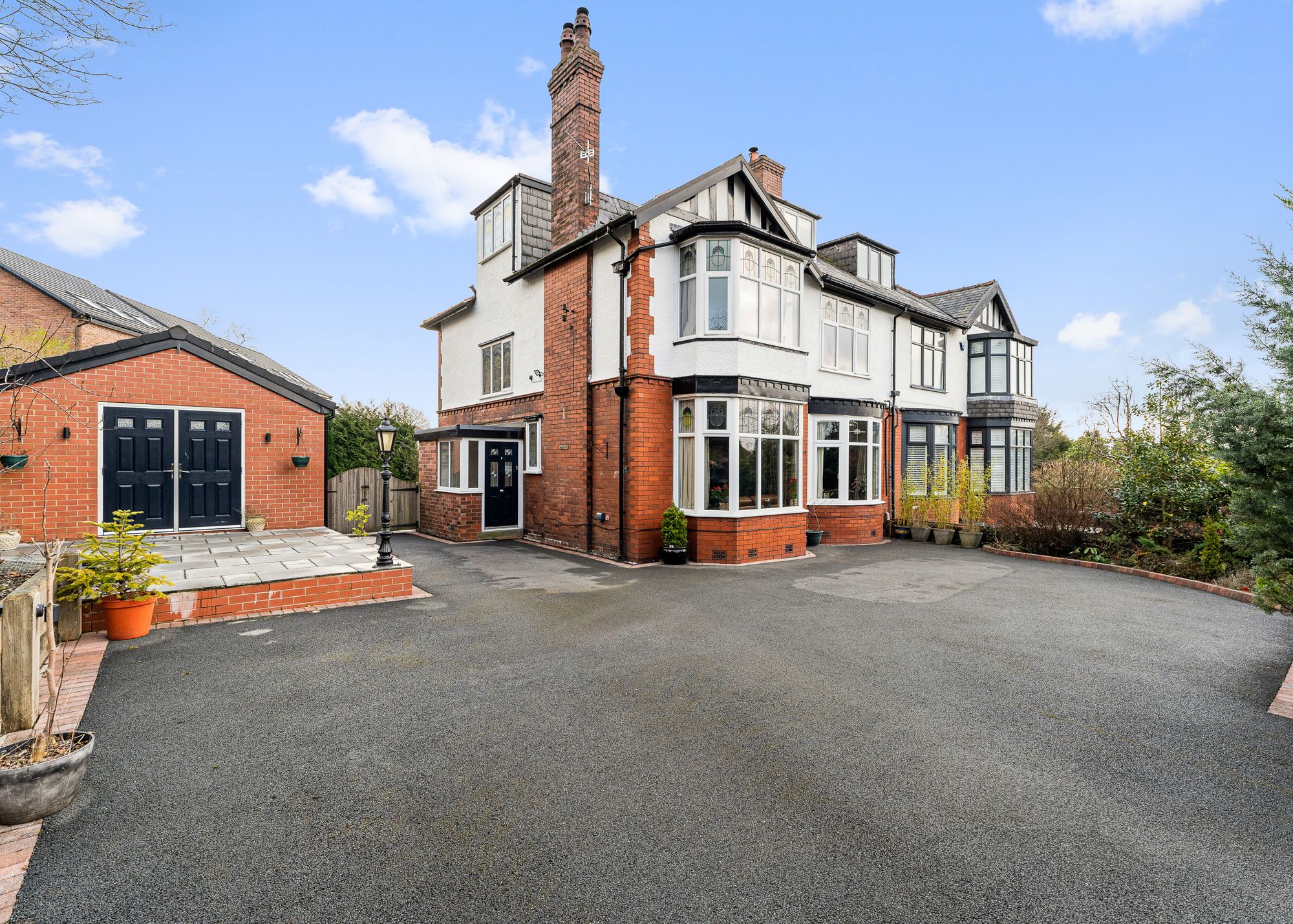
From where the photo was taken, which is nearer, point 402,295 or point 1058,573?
point 1058,573

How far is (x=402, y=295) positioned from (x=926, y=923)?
28.6 meters

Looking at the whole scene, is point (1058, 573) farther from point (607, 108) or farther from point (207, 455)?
point (207, 455)

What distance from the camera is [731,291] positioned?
1085cm

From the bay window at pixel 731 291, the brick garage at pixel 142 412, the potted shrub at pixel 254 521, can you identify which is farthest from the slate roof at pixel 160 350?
the bay window at pixel 731 291

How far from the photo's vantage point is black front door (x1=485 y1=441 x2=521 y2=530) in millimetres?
14453

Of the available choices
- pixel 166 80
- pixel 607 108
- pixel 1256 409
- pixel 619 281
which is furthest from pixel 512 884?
pixel 607 108

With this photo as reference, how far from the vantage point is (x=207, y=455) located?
10562 millimetres

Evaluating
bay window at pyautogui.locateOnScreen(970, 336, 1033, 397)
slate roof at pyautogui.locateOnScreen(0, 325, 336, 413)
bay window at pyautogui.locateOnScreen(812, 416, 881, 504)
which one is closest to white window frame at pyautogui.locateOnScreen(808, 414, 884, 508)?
bay window at pyautogui.locateOnScreen(812, 416, 881, 504)

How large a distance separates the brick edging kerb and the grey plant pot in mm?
11266

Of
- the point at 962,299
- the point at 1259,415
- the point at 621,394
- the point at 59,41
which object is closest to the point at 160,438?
the point at 59,41

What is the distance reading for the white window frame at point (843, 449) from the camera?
14.3 m

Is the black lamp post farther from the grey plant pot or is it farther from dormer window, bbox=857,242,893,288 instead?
dormer window, bbox=857,242,893,288

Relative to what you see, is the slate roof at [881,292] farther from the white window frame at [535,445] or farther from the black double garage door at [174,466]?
the black double garage door at [174,466]

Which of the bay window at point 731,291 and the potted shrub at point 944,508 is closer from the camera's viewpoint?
the bay window at point 731,291
